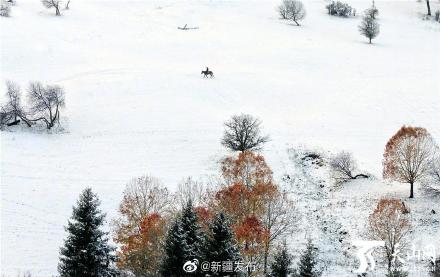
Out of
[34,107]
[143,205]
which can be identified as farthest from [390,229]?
[34,107]

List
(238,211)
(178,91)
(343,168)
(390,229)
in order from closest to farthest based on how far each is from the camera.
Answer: (390,229)
(238,211)
(343,168)
(178,91)

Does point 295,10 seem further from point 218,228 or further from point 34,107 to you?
point 218,228

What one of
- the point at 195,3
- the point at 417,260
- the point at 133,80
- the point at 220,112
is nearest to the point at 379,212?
the point at 417,260

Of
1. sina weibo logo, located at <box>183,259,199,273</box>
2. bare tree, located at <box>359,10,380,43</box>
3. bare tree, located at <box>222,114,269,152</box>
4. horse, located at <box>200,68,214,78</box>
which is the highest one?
bare tree, located at <box>359,10,380,43</box>

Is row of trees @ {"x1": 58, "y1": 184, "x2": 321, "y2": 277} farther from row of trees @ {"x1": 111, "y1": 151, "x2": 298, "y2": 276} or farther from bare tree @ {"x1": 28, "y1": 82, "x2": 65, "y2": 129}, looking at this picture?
bare tree @ {"x1": 28, "y1": 82, "x2": 65, "y2": 129}

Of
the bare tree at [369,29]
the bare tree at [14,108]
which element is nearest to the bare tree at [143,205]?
the bare tree at [14,108]

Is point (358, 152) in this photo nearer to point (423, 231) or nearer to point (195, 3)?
point (423, 231)

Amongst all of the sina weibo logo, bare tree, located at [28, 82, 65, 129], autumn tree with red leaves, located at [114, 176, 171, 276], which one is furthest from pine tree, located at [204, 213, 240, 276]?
bare tree, located at [28, 82, 65, 129]
